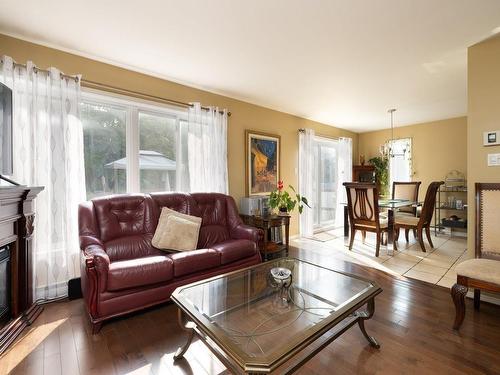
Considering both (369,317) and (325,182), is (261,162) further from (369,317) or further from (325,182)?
(369,317)

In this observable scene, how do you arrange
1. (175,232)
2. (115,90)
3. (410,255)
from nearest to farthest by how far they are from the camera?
1. (175,232)
2. (115,90)
3. (410,255)

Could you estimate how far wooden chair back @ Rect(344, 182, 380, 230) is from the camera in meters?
3.67

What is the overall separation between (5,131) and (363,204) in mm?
4186

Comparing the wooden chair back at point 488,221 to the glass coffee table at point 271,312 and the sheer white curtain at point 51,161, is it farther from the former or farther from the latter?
the sheer white curtain at point 51,161

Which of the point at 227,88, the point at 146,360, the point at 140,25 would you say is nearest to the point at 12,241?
the point at 146,360

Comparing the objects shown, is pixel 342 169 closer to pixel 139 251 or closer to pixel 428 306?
pixel 428 306

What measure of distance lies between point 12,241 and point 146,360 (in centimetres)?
141

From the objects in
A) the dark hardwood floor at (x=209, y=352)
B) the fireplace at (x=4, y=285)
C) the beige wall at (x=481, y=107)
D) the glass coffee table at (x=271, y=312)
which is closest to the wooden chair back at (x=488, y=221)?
the beige wall at (x=481, y=107)

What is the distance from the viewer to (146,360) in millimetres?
1603

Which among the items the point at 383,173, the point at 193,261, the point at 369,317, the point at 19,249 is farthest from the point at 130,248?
the point at 383,173

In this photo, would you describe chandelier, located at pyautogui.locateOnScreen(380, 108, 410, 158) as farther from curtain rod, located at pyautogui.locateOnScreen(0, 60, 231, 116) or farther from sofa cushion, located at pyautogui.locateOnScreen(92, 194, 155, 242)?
sofa cushion, located at pyautogui.locateOnScreen(92, 194, 155, 242)

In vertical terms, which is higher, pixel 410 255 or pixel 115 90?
pixel 115 90

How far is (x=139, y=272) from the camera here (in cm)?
203

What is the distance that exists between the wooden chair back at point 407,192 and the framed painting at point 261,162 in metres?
2.59
